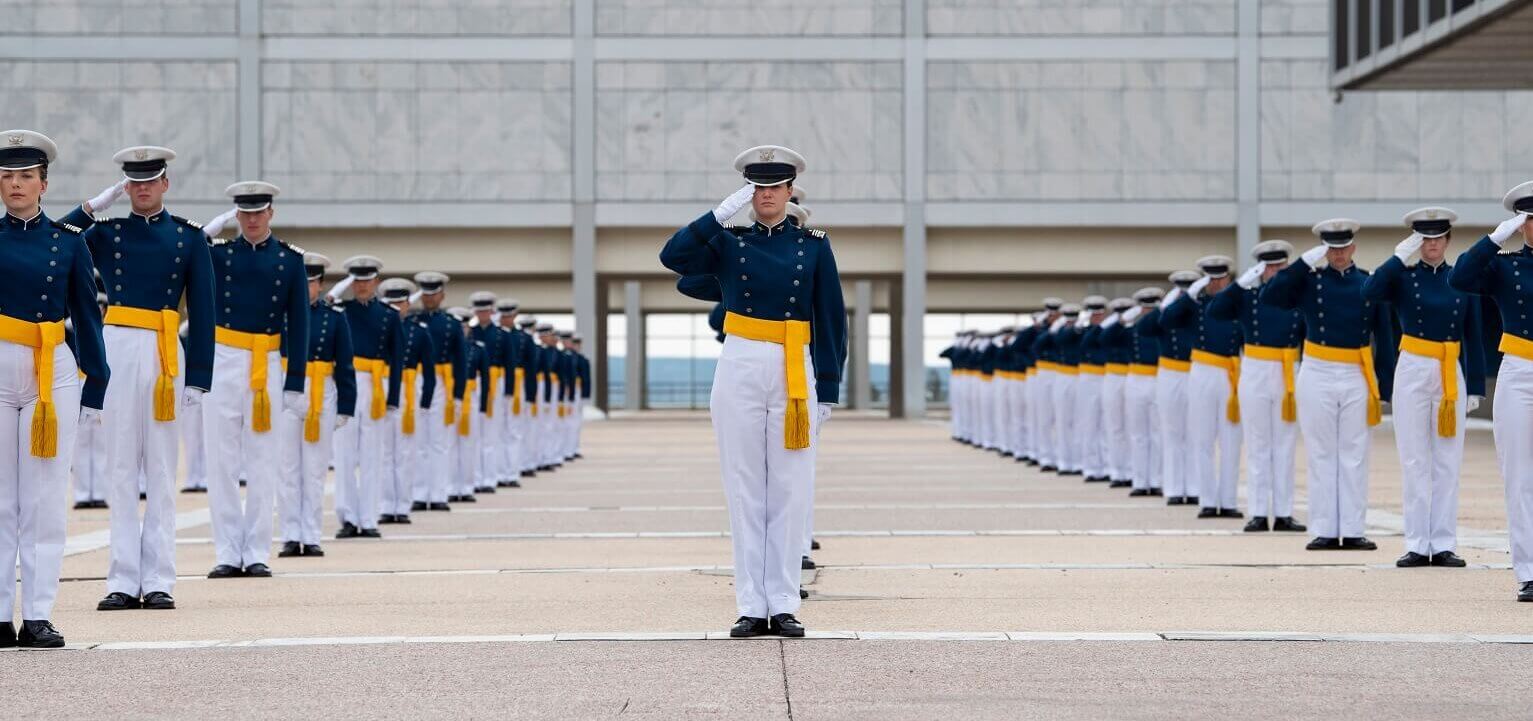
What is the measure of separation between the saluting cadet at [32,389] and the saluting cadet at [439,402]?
30.2 ft

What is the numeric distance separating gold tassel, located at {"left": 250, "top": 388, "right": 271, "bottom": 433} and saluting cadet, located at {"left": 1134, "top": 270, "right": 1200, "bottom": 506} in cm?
899

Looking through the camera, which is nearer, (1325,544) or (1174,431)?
(1325,544)

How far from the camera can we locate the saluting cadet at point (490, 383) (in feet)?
72.1

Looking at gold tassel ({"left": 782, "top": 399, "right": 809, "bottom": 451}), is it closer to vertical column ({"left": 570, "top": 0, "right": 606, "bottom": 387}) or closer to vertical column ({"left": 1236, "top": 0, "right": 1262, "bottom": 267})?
vertical column ({"left": 570, "top": 0, "right": 606, "bottom": 387})

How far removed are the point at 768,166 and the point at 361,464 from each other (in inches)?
298

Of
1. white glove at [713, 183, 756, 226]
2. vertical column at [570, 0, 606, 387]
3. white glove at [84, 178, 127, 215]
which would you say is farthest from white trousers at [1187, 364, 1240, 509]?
vertical column at [570, 0, 606, 387]

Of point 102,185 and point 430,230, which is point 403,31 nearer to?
point 430,230

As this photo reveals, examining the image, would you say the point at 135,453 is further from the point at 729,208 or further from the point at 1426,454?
the point at 1426,454

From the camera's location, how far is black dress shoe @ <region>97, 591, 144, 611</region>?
9844 millimetres

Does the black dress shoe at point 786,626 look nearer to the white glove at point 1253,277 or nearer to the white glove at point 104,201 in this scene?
the white glove at point 104,201

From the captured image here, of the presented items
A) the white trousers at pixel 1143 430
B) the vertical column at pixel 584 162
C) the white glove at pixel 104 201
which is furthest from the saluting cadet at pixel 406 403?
the vertical column at pixel 584 162

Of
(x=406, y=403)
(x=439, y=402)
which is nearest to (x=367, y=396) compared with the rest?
(x=406, y=403)

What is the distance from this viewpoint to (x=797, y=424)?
873cm

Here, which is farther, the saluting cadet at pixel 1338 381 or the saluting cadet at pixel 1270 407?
the saluting cadet at pixel 1270 407
